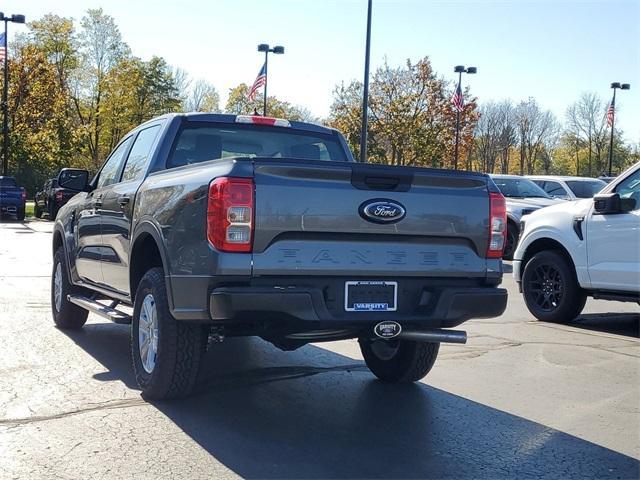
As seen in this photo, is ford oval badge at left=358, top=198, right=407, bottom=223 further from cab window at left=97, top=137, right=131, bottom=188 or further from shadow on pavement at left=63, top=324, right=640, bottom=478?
cab window at left=97, top=137, right=131, bottom=188

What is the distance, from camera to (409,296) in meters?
4.65

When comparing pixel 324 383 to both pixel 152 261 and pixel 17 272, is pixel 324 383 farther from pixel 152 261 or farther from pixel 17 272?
pixel 17 272

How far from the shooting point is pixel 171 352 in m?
4.77

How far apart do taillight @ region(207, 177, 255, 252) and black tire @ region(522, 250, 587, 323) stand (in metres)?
5.61

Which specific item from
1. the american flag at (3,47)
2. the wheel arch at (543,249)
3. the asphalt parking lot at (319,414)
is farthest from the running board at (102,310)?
the american flag at (3,47)

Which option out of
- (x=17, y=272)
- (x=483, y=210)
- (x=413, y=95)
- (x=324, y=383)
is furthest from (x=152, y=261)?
(x=413, y=95)

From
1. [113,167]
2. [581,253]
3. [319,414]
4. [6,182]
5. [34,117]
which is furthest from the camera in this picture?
[34,117]

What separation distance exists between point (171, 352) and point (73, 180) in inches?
127

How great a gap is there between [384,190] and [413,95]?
143ft

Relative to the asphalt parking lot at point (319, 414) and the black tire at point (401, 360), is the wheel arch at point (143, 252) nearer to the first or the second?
the asphalt parking lot at point (319, 414)

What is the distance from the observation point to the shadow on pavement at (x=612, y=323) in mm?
8734

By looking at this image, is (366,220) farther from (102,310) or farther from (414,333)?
(102,310)

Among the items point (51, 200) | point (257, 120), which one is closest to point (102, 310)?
point (257, 120)

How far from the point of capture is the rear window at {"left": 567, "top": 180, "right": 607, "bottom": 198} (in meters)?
18.5
